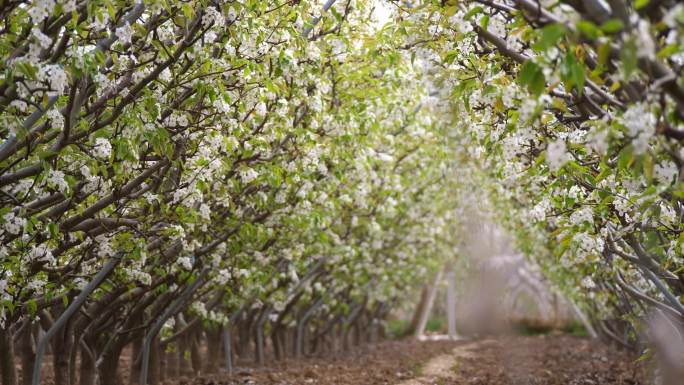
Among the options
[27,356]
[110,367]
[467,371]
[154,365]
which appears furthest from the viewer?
[467,371]

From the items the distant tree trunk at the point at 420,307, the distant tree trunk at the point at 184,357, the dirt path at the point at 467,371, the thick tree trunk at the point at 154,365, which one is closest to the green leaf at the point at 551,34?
the dirt path at the point at 467,371

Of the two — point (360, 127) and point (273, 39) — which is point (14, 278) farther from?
point (360, 127)

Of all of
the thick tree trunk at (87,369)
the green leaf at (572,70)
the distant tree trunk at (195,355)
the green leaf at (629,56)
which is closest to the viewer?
the green leaf at (629,56)

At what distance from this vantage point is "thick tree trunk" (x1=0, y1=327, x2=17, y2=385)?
679 centimetres

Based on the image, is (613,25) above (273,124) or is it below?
below

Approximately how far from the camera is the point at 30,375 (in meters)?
8.77

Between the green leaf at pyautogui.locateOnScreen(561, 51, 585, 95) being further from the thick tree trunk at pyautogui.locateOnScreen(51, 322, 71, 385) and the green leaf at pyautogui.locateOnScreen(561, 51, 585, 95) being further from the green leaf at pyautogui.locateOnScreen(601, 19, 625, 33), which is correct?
the thick tree trunk at pyautogui.locateOnScreen(51, 322, 71, 385)

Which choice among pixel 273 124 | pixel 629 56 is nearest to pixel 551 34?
pixel 629 56

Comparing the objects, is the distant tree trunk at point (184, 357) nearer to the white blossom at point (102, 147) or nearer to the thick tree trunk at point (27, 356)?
the thick tree trunk at point (27, 356)

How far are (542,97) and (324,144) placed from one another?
16.7 ft

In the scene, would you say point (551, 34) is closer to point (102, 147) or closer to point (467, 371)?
point (102, 147)

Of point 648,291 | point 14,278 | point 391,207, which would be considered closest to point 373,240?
point 391,207

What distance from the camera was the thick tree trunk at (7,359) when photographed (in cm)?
679

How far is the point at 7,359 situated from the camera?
22.6 feet
